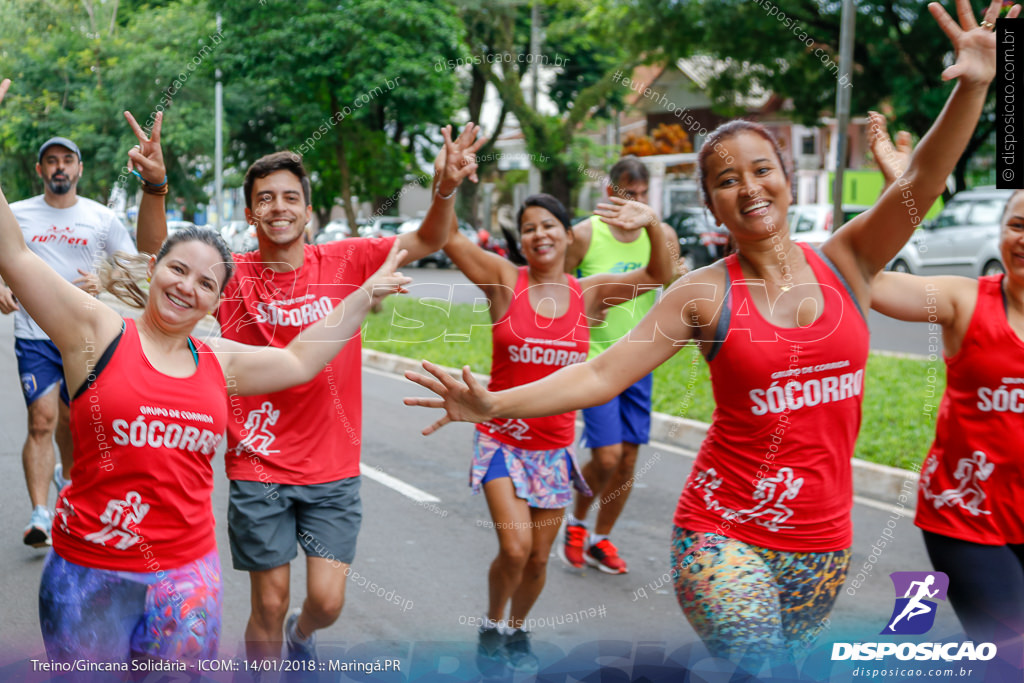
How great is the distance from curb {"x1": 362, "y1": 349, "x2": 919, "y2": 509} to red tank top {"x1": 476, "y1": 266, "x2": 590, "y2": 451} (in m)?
0.25

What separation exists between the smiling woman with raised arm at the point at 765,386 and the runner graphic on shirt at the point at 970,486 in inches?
21.7

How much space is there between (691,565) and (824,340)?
63 cm

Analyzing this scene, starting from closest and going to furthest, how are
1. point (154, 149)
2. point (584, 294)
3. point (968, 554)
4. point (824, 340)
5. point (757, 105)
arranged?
point (824, 340)
point (968, 554)
point (154, 149)
point (584, 294)
point (757, 105)

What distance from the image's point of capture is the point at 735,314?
2.42m

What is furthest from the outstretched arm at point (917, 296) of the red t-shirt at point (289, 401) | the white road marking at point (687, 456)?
the white road marking at point (687, 456)

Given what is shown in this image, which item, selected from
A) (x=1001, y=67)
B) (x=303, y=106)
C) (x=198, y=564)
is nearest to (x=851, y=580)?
(x=1001, y=67)

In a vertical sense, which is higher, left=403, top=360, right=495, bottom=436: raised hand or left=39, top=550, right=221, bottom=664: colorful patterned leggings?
left=403, top=360, right=495, bottom=436: raised hand

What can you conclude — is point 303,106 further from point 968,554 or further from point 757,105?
point 757,105

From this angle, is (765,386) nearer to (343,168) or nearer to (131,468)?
(131,468)

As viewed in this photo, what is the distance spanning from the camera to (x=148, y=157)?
3.52 meters

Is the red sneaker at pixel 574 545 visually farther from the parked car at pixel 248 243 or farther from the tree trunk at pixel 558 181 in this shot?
the tree trunk at pixel 558 181

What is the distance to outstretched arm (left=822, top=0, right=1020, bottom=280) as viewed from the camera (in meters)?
2.26

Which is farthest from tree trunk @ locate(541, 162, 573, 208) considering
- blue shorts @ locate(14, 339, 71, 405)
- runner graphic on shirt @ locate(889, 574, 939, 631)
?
runner graphic on shirt @ locate(889, 574, 939, 631)

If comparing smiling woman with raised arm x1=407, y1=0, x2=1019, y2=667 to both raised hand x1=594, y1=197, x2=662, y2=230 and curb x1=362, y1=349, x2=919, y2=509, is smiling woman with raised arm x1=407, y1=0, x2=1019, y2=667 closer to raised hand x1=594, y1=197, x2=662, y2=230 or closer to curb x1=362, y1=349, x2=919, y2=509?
raised hand x1=594, y1=197, x2=662, y2=230
